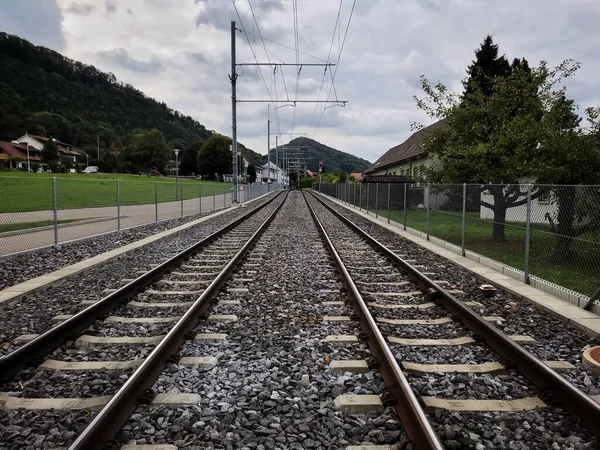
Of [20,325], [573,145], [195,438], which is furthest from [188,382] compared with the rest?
[573,145]

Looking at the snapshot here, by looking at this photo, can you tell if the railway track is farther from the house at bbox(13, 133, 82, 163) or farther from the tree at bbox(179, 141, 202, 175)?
the tree at bbox(179, 141, 202, 175)

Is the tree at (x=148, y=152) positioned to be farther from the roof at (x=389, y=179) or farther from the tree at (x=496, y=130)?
the tree at (x=496, y=130)

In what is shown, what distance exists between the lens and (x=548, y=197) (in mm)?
8078

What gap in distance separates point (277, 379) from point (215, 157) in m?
113

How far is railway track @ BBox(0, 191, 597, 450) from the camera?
3027 mm

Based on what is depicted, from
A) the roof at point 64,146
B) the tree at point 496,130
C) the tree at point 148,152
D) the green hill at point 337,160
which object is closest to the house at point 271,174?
the green hill at point 337,160

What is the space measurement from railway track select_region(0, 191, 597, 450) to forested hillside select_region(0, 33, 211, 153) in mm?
143814

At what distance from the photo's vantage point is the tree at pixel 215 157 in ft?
368

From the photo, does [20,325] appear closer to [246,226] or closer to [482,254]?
[482,254]

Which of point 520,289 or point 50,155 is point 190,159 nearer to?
point 50,155

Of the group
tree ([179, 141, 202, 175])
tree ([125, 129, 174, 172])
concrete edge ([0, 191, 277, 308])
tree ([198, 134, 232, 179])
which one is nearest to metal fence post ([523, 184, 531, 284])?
concrete edge ([0, 191, 277, 308])

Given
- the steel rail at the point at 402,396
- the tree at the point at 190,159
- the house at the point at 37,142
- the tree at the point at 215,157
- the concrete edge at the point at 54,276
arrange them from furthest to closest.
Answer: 1. the tree at the point at 190,159
2. the house at the point at 37,142
3. the tree at the point at 215,157
4. the concrete edge at the point at 54,276
5. the steel rail at the point at 402,396

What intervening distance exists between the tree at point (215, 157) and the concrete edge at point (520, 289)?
103331 millimetres

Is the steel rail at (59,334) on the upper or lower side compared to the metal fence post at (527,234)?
lower
